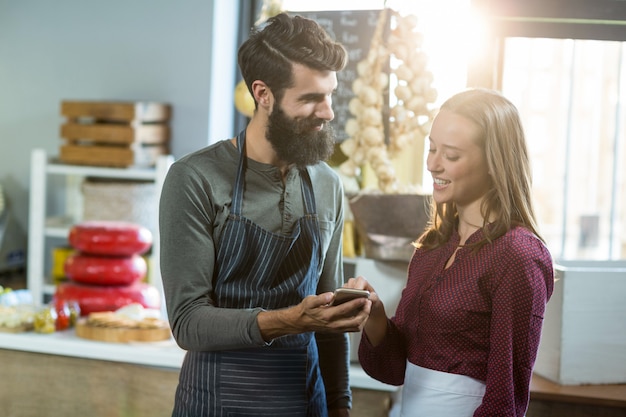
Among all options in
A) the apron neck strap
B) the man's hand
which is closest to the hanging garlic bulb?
the apron neck strap

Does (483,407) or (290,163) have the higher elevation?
(290,163)

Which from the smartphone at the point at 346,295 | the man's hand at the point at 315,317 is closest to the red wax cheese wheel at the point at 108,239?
the man's hand at the point at 315,317

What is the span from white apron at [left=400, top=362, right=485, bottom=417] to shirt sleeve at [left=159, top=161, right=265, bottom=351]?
34 centimetres

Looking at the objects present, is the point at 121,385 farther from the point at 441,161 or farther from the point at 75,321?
the point at 441,161

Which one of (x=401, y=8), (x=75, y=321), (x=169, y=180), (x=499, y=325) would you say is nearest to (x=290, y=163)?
(x=169, y=180)

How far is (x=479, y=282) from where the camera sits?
157 cm

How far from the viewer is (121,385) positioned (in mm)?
2551

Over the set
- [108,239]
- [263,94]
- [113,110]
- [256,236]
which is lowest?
[108,239]

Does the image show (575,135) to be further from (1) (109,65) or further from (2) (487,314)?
(2) (487,314)

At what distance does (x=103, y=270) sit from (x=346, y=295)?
1.68 meters

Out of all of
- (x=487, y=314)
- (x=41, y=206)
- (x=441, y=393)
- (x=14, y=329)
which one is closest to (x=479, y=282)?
(x=487, y=314)

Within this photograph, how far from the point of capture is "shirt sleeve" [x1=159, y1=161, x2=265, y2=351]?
1574 millimetres

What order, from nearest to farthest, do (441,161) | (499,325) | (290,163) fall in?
(499,325) → (441,161) → (290,163)

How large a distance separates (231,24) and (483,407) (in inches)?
125
